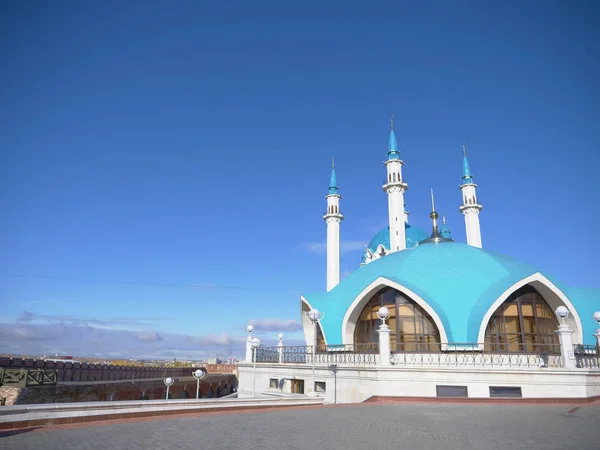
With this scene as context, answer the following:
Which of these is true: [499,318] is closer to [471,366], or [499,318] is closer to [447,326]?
[447,326]

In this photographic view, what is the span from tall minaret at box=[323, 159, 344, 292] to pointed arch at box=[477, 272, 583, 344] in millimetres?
20939

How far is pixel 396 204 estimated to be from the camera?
131ft

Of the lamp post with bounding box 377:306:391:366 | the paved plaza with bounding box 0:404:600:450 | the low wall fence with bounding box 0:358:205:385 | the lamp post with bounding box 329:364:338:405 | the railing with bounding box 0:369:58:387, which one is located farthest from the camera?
the low wall fence with bounding box 0:358:205:385

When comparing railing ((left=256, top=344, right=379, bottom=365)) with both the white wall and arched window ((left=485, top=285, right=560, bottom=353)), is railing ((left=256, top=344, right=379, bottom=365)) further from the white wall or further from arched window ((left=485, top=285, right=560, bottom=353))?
arched window ((left=485, top=285, right=560, bottom=353))

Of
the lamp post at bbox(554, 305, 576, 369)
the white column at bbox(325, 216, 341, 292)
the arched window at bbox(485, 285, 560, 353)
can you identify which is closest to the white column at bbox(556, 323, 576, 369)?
the lamp post at bbox(554, 305, 576, 369)

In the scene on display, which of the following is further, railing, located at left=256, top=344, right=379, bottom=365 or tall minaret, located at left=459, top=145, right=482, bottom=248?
tall minaret, located at left=459, top=145, right=482, bottom=248

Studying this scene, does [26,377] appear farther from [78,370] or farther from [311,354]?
[311,354]

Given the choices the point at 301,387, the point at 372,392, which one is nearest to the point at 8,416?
the point at 372,392

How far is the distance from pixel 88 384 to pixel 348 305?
2249 cm

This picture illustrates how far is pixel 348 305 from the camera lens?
85.5ft

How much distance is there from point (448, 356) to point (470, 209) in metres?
27.9

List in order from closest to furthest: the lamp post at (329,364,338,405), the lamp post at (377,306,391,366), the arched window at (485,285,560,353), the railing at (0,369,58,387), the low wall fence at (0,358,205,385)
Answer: the lamp post at (377,306,391,366) < the lamp post at (329,364,338,405) < the arched window at (485,285,560,353) < the railing at (0,369,58,387) < the low wall fence at (0,358,205,385)

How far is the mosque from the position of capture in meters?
16.4

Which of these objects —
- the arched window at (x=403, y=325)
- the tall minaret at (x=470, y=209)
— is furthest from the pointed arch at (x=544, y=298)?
the tall minaret at (x=470, y=209)
